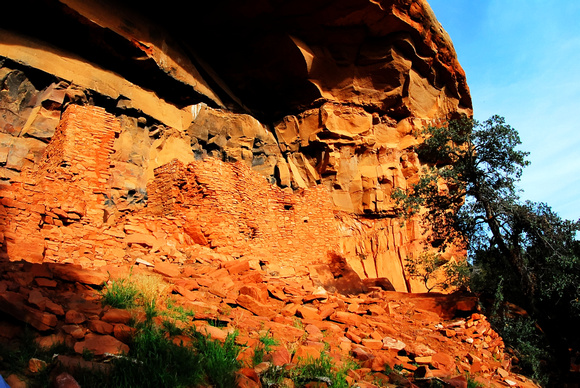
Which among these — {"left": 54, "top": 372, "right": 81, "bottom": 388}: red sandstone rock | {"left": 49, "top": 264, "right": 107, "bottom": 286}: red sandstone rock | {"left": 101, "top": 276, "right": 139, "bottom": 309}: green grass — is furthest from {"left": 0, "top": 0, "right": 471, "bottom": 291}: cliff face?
{"left": 54, "top": 372, "right": 81, "bottom": 388}: red sandstone rock

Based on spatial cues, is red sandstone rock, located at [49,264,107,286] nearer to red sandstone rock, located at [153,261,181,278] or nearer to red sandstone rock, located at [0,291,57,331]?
red sandstone rock, located at [0,291,57,331]

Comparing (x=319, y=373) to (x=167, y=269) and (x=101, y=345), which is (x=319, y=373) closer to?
(x=101, y=345)

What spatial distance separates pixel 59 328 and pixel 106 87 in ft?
38.7

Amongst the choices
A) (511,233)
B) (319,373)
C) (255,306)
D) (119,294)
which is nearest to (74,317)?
(119,294)

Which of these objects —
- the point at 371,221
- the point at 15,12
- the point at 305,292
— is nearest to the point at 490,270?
the point at 305,292

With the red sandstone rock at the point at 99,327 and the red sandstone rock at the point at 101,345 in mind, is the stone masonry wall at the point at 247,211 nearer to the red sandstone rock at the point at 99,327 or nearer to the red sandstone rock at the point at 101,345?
the red sandstone rock at the point at 99,327

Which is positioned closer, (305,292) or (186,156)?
(305,292)

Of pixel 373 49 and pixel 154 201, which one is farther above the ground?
pixel 373 49

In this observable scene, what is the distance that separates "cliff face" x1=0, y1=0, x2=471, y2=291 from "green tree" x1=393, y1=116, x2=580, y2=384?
3.87 metres

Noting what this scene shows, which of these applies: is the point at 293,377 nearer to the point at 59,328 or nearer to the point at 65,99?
the point at 59,328

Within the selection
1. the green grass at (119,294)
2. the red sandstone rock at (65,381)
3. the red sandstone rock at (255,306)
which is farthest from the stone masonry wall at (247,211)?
the red sandstone rock at (65,381)

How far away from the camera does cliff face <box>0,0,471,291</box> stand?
965 cm

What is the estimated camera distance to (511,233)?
441 inches

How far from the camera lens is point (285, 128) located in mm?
21453
